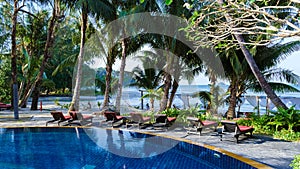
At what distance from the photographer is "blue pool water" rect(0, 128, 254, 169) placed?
7336 millimetres

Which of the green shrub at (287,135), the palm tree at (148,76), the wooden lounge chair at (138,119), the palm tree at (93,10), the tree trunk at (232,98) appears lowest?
the green shrub at (287,135)

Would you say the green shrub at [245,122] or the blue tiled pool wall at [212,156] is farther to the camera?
the green shrub at [245,122]

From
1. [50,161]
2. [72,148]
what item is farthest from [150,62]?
[50,161]

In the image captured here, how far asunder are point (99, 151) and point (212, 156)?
3.59 m

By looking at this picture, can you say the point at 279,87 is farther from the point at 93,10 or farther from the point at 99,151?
the point at 93,10

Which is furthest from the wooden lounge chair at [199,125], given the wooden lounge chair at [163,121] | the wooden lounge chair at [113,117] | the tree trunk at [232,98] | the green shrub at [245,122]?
the tree trunk at [232,98]

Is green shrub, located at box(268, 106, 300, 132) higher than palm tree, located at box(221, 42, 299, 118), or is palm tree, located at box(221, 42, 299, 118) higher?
palm tree, located at box(221, 42, 299, 118)

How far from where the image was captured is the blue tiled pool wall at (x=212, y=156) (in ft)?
22.2

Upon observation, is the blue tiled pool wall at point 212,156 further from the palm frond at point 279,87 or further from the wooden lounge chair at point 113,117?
the palm frond at point 279,87

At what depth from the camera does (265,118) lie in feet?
34.7

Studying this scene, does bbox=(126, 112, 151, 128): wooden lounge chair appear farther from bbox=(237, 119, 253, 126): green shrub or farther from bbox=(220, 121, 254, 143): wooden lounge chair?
bbox=(237, 119, 253, 126): green shrub

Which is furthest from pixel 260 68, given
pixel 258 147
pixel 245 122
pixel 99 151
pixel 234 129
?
pixel 99 151

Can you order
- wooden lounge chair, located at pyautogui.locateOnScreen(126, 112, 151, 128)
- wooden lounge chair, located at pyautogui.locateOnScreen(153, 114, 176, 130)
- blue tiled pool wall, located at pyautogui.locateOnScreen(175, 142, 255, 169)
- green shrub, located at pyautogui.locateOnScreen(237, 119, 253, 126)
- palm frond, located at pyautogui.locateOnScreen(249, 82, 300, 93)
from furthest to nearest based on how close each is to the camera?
palm frond, located at pyautogui.locateOnScreen(249, 82, 300, 93)
wooden lounge chair, located at pyautogui.locateOnScreen(126, 112, 151, 128)
wooden lounge chair, located at pyautogui.locateOnScreen(153, 114, 176, 130)
green shrub, located at pyautogui.locateOnScreen(237, 119, 253, 126)
blue tiled pool wall, located at pyautogui.locateOnScreen(175, 142, 255, 169)

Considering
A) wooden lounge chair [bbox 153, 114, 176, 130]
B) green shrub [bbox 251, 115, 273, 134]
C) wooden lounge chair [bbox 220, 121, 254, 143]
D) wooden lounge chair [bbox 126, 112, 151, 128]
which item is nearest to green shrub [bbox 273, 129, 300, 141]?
green shrub [bbox 251, 115, 273, 134]
